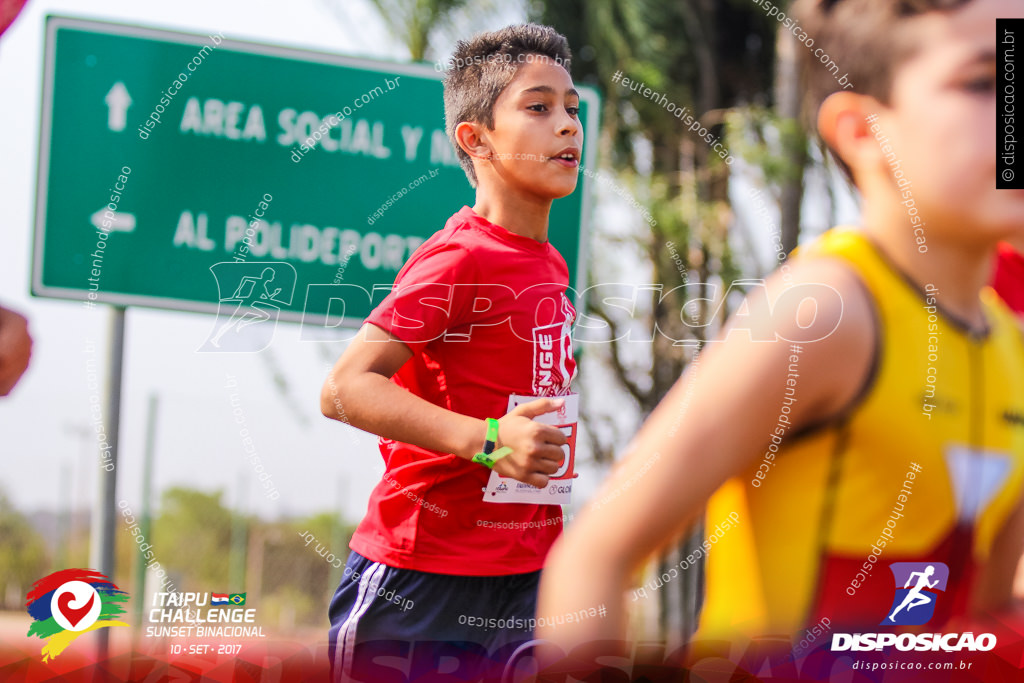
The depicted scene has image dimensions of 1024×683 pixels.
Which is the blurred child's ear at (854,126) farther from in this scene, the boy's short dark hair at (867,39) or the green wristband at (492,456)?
the green wristband at (492,456)

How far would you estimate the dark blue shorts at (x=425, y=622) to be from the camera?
1527mm

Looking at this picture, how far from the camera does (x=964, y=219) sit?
0.98 metres

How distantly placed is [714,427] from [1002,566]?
47cm

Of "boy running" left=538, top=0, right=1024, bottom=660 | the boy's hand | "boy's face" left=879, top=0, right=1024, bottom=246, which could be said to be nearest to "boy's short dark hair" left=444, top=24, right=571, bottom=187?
the boy's hand

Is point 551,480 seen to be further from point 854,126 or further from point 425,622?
point 854,126

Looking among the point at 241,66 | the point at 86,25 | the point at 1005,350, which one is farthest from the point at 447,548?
the point at 86,25

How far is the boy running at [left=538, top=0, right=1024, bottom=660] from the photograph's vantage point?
2.89ft

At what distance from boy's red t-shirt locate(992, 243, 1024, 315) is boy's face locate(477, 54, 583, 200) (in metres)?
0.64

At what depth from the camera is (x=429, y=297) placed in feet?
4.78

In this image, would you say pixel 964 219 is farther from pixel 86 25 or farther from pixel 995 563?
pixel 86 25

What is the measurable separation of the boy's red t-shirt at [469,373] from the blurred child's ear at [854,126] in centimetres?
62

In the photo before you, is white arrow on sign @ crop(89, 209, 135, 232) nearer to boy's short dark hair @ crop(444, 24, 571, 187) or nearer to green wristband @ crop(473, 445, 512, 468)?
boy's short dark hair @ crop(444, 24, 571, 187)

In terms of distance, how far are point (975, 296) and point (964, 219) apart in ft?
0.33

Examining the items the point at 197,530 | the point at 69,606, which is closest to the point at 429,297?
the point at 69,606
